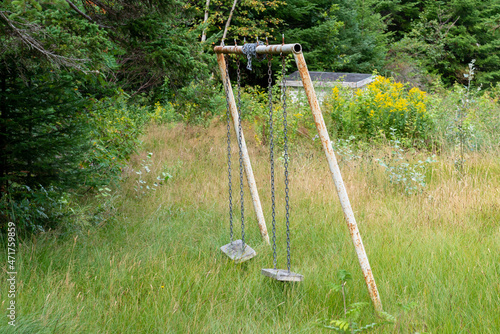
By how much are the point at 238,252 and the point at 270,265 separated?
0.33 meters

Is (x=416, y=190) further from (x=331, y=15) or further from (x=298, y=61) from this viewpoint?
(x=331, y=15)

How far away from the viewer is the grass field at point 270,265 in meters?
2.78

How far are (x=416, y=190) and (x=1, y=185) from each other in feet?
15.2

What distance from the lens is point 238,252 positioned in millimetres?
3664

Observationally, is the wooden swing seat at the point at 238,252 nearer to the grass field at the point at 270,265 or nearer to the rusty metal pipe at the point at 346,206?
the grass field at the point at 270,265

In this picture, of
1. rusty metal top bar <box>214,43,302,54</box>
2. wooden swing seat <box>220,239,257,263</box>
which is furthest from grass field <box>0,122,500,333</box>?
rusty metal top bar <box>214,43,302,54</box>

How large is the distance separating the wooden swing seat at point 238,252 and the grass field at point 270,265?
0.09 metres

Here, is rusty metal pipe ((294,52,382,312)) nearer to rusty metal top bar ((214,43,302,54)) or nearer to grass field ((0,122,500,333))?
rusty metal top bar ((214,43,302,54))

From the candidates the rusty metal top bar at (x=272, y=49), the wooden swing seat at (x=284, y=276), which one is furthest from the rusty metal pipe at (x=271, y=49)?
the wooden swing seat at (x=284, y=276)

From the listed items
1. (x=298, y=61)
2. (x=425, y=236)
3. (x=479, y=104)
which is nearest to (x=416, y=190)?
(x=425, y=236)

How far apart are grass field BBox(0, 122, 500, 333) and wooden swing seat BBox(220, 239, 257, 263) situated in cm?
9

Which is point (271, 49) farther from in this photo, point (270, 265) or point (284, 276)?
point (270, 265)

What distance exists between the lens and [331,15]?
1988 cm

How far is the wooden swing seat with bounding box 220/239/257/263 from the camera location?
3576 mm
